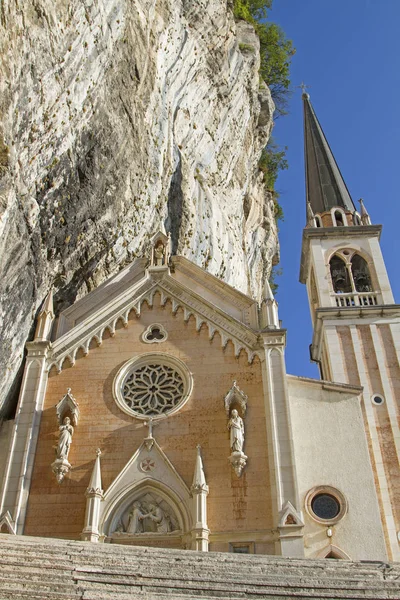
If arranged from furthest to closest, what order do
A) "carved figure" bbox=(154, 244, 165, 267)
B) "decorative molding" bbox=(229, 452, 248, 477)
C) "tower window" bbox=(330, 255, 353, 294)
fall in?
"tower window" bbox=(330, 255, 353, 294), "carved figure" bbox=(154, 244, 165, 267), "decorative molding" bbox=(229, 452, 248, 477)

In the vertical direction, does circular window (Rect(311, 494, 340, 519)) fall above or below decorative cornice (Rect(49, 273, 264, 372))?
below

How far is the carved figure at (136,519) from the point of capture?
14227 mm

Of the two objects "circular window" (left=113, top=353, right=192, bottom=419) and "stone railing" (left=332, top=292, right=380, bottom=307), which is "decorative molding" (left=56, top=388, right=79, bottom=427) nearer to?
"circular window" (left=113, top=353, right=192, bottom=419)

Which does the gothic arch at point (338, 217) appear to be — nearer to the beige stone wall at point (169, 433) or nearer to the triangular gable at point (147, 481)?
the beige stone wall at point (169, 433)

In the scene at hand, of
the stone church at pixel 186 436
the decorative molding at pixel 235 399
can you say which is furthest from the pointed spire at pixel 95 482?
the decorative molding at pixel 235 399

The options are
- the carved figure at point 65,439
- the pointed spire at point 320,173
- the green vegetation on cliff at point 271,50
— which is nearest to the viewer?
the carved figure at point 65,439

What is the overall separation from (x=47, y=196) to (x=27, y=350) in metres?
4.23

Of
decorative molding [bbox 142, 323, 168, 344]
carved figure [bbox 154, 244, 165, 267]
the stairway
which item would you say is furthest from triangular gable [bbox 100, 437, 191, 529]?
carved figure [bbox 154, 244, 165, 267]

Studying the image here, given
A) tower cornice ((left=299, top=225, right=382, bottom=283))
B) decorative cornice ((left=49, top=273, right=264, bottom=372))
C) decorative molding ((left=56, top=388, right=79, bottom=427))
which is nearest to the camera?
decorative molding ((left=56, top=388, right=79, bottom=427))

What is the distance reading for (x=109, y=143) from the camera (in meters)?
18.2

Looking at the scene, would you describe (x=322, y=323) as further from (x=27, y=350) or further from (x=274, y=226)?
(x=274, y=226)

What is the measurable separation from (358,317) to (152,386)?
9.76m

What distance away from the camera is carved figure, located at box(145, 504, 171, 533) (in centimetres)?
1427

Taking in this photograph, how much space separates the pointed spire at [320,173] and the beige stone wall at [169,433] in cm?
1402
